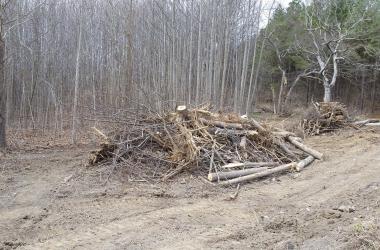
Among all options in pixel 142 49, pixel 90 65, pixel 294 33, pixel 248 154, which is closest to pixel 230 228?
pixel 248 154

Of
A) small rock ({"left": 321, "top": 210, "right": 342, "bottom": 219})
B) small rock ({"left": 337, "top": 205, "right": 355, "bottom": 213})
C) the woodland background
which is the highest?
the woodland background

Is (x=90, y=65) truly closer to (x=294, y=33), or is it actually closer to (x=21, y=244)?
(x=294, y=33)

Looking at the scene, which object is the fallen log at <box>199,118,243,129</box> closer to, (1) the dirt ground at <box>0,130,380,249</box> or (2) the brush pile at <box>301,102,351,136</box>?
(1) the dirt ground at <box>0,130,380,249</box>

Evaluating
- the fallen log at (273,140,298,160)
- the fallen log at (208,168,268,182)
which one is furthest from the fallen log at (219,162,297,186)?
the fallen log at (273,140,298,160)

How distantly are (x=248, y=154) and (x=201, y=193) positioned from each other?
1.78 metres

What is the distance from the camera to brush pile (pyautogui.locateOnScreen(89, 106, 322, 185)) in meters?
7.12

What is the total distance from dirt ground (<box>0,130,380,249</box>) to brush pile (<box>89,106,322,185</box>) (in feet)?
0.88

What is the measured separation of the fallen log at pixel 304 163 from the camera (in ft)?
25.3

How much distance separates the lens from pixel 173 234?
4582mm

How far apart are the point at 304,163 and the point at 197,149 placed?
6.89ft

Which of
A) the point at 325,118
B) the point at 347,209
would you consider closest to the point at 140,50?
the point at 325,118

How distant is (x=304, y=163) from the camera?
7.98 m

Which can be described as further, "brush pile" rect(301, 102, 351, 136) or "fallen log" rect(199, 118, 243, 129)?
"brush pile" rect(301, 102, 351, 136)

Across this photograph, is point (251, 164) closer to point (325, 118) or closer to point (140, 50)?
point (325, 118)
